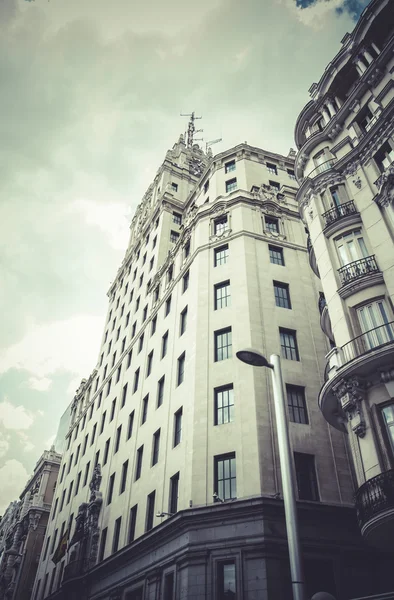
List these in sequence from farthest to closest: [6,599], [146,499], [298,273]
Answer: [6,599]
[298,273]
[146,499]

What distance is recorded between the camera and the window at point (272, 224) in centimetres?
3669

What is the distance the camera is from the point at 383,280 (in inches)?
795

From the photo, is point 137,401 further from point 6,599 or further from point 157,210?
point 6,599

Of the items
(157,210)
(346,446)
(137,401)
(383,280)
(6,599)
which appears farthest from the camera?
(6,599)

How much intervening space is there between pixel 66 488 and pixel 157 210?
109 ft

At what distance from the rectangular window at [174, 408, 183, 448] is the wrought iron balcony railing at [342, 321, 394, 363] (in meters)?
12.3

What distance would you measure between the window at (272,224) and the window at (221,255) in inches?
168

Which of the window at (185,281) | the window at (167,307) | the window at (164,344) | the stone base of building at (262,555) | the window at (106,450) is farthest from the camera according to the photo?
the window at (106,450)

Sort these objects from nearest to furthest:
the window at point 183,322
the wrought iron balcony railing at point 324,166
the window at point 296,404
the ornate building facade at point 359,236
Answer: the ornate building facade at point 359,236 < the window at point 296,404 < the wrought iron balcony railing at point 324,166 < the window at point 183,322

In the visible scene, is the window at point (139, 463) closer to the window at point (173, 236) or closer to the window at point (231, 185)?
the window at point (231, 185)

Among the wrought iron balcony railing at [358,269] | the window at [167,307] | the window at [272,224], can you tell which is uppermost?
the window at [272,224]

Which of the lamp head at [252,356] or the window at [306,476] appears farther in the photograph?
the window at [306,476]

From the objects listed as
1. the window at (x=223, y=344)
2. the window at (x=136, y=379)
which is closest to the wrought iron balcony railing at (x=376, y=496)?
the window at (x=223, y=344)

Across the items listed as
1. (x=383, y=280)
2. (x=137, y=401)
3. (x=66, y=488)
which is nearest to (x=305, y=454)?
(x=383, y=280)
